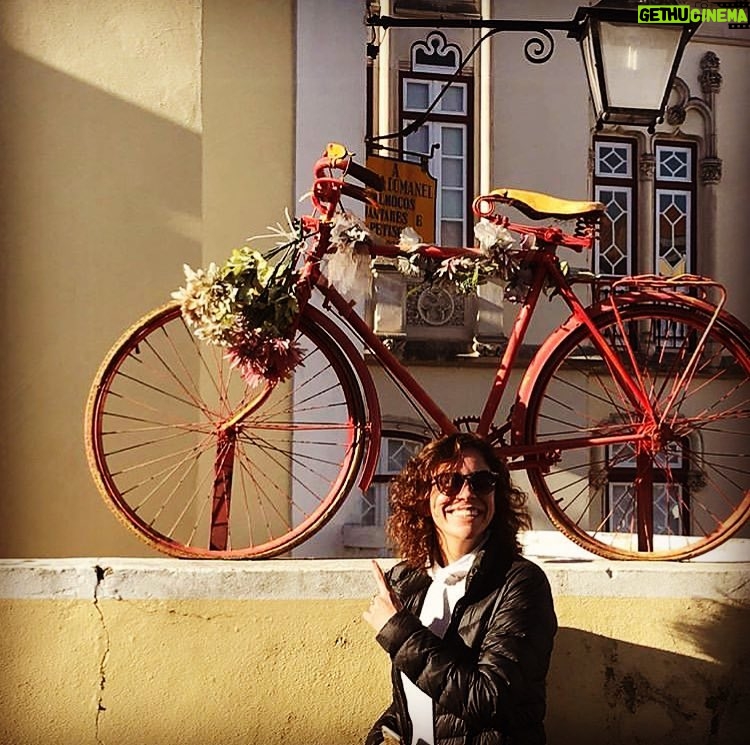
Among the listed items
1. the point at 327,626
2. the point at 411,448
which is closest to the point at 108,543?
the point at 327,626

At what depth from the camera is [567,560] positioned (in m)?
4.01

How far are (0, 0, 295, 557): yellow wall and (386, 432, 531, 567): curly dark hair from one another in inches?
64.5

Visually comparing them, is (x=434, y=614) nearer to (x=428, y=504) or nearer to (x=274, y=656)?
(x=428, y=504)

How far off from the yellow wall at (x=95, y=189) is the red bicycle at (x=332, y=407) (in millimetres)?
210

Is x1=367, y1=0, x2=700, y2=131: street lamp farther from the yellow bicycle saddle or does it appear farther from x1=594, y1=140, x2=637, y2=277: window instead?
x1=594, y1=140, x2=637, y2=277: window

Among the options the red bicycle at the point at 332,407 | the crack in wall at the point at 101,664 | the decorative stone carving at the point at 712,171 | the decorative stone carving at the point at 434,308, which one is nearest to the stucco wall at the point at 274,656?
the crack in wall at the point at 101,664

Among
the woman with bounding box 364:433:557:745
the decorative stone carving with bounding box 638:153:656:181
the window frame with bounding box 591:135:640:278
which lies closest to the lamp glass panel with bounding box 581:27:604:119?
the woman with bounding box 364:433:557:745

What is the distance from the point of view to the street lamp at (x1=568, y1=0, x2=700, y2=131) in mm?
4797

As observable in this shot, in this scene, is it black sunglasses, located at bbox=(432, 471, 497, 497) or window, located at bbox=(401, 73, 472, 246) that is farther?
window, located at bbox=(401, 73, 472, 246)

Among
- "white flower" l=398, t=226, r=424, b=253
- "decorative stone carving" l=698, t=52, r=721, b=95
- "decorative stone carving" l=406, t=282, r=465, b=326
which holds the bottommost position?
"white flower" l=398, t=226, r=424, b=253

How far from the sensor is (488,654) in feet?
9.22

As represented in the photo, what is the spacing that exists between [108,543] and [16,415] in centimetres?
59

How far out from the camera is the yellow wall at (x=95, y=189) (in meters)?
4.43

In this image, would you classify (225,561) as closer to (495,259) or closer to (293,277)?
(293,277)
